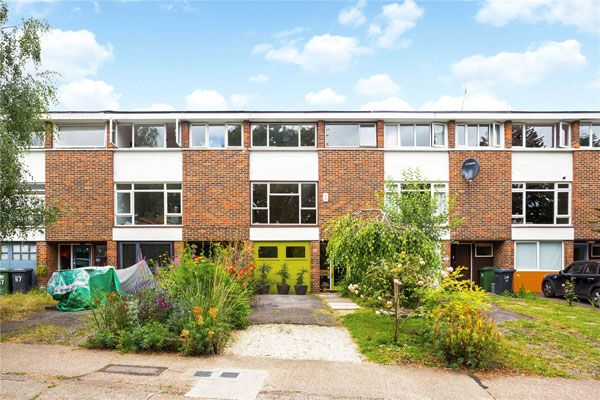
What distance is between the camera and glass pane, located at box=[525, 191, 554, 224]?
49.9 feet

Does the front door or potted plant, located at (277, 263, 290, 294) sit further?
the front door

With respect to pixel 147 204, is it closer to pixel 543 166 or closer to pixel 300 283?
pixel 300 283

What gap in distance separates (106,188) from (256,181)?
5.63m

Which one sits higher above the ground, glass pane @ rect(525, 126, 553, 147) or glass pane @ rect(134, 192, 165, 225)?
glass pane @ rect(525, 126, 553, 147)

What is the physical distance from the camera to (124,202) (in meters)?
14.9

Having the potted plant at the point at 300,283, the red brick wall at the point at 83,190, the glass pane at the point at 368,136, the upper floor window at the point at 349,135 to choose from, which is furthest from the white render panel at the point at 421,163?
the red brick wall at the point at 83,190

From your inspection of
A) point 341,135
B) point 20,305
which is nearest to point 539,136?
point 341,135

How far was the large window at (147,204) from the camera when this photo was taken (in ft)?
48.5

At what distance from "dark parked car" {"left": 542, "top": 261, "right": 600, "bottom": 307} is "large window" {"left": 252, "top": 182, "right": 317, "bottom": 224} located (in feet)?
29.2

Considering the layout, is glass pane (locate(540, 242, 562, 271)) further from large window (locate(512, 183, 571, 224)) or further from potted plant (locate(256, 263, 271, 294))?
potted plant (locate(256, 263, 271, 294))

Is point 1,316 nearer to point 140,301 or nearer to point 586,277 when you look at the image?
point 140,301

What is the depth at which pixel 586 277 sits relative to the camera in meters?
12.9

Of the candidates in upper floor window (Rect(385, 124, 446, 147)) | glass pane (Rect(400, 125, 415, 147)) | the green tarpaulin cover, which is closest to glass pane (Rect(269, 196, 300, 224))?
upper floor window (Rect(385, 124, 446, 147))

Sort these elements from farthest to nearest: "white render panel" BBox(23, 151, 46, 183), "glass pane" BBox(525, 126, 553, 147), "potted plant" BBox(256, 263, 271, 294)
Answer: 1. "glass pane" BBox(525, 126, 553, 147)
2. "white render panel" BBox(23, 151, 46, 183)
3. "potted plant" BBox(256, 263, 271, 294)
